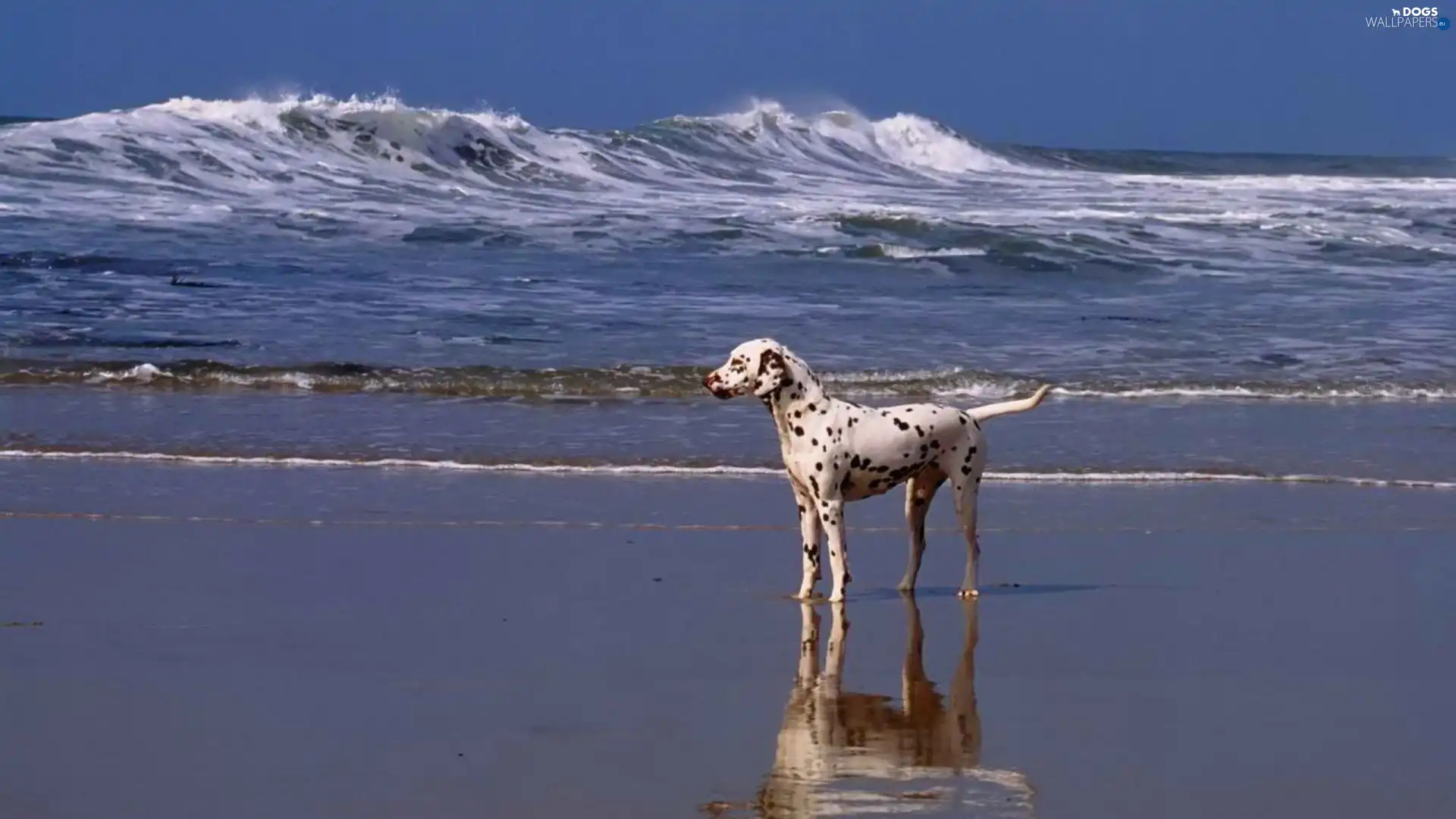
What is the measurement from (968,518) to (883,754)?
7.61 feet

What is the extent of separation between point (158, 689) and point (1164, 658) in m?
2.99

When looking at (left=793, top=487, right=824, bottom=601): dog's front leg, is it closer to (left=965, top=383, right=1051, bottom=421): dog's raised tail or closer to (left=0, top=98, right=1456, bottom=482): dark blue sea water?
(left=965, top=383, right=1051, bottom=421): dog's raised tail

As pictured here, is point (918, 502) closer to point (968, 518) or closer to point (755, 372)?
point (968, 518)

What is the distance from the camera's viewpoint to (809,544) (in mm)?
6934

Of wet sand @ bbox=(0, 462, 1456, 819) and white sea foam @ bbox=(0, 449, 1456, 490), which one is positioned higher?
white sea foam @ bbox=(0, 449, 1456, 490)

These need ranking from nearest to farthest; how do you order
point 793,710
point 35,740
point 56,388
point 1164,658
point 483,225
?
point 35,740 → point 793,710 → point 1164,658 → point 56,388 → point 483,225

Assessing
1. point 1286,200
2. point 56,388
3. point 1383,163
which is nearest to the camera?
point 56,388

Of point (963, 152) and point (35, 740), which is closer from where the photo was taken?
point (35, 740)

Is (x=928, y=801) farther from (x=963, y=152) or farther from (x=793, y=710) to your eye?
(x=963, y=152)

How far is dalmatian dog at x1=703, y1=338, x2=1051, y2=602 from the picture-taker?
22.2 feet

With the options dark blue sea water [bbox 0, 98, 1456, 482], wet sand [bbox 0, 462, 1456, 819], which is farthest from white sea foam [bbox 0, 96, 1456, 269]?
wet sand [bbox 0, 462, 1456, 819]

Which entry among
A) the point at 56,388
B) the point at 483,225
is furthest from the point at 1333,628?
the point at 483,225

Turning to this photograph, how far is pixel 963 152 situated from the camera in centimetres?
4444

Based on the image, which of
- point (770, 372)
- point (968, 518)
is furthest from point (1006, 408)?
point (770, 372)
